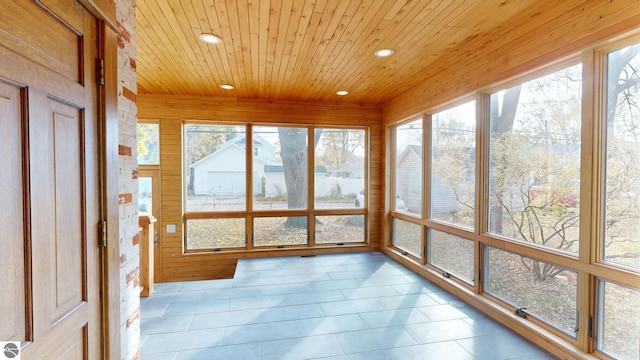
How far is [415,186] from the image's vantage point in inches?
171

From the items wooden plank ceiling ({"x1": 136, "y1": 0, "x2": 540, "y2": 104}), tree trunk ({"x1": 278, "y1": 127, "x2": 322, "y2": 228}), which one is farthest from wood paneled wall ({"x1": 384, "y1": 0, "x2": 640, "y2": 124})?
tree trunk ({"x1": 278, "y1": 127, "x2": 322, "y2": 228})

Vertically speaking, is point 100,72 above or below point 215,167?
above

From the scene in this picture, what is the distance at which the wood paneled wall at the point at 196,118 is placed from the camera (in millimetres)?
4594

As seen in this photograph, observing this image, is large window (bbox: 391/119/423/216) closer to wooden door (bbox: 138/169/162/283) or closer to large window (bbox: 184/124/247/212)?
large window (bbox: 184/124/247/212)

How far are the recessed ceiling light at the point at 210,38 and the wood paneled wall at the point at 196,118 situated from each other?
201 cm

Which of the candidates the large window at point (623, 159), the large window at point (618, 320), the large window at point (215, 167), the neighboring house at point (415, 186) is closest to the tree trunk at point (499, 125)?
the neighboring house at point (415, 186)

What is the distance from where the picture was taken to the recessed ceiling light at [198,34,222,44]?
8.85 ft

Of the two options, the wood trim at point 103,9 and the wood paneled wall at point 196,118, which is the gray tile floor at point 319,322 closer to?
the wood paneled wall at point 196,118

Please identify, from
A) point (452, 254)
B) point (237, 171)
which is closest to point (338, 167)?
point (237, 171)

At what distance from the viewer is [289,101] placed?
4961 millimetres

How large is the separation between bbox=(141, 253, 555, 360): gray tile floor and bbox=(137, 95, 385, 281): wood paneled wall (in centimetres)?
113

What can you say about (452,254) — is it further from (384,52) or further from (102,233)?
(102,233)

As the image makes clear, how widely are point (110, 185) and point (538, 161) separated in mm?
3138

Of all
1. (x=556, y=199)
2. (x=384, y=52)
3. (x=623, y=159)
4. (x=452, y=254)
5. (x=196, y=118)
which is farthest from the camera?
(x=196, y=118)
